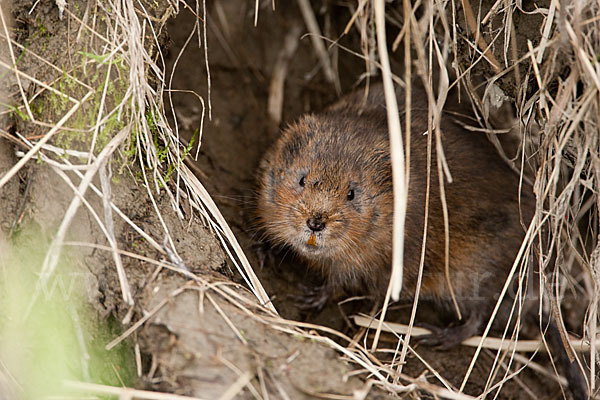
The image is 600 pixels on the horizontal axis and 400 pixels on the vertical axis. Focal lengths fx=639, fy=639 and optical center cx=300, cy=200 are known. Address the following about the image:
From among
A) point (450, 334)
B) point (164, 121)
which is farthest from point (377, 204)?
point (164, 121)

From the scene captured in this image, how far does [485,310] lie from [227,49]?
2398mm

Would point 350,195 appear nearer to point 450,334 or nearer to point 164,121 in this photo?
point 164,121

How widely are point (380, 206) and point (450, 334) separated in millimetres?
1002

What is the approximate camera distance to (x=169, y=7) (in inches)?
116

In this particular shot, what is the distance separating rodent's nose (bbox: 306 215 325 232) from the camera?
10.0ft

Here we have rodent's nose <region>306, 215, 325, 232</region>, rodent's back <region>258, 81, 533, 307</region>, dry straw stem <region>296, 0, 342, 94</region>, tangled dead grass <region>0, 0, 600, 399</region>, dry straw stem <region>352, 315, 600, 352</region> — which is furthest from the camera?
dry straw stem <region>296, 0, 342, 94</region>

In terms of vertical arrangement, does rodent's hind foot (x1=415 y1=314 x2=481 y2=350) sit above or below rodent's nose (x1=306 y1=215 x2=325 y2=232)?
below

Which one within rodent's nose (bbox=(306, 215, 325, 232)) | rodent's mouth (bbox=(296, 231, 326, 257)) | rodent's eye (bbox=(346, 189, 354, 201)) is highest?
rodent's eye (bbox=(346, 189, 354, 201))

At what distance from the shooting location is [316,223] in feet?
10.0

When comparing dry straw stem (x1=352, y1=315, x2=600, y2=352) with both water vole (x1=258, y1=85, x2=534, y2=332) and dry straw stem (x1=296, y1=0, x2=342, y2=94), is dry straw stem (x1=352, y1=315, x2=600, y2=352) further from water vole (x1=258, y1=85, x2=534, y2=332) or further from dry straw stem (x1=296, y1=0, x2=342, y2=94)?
dry straw stem (x1=296, y1=0, x2=342, y2=94)

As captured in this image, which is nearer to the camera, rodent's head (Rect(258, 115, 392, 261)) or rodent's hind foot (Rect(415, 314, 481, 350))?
rodent's head (Rect(258, 115, 392, 261))

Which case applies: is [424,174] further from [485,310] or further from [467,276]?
[485,310]

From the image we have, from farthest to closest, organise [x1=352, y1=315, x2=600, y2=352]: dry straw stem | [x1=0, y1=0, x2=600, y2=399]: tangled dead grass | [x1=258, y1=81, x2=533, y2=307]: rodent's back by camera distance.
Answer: [x1=352, y1=315, x2=600, y2=352]: dry straw stem
[x1=258, y1=81, x2=533, y2=307]: rodent's back
[x1=0, y1=0, x2=600, y2=399]: tangled dead grass

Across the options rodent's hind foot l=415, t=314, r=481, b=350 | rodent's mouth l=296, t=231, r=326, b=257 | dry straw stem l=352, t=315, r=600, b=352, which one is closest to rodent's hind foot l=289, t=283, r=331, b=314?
dry straw stem l=352, t=315, r=600, b=352
